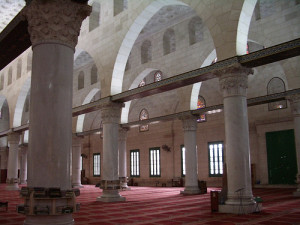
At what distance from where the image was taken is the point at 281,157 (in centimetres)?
1892

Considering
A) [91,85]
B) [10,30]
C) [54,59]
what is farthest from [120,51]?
[91,85]

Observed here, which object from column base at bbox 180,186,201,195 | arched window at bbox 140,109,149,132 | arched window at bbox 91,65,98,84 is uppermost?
arched window at bbox 91,65,98,84

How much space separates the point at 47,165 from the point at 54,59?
1792 millimetres

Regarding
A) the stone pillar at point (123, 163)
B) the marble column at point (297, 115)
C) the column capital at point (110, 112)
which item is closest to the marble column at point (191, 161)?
the column capital at point (110, 112)

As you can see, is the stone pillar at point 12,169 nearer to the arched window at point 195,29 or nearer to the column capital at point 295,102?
the arched window at point 195,29

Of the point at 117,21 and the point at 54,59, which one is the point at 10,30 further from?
the point at 117,21

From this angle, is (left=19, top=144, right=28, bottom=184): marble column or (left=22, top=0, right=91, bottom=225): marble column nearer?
(left=22, top=0, right=91, bottom=225): marble column

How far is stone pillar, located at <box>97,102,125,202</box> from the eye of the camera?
13.1m

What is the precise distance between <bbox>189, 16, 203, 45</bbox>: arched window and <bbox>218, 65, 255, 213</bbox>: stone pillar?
8559 millimetres

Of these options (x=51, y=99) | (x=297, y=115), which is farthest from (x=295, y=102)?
(x=51, y=99)

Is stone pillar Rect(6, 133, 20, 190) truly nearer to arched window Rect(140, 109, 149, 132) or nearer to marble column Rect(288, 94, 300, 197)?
arched window Rect(140, 109, 149, 132)

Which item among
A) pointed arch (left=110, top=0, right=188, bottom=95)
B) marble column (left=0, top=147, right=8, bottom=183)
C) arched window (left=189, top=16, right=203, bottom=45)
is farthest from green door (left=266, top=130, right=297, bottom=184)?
marble column (left=0, top=147, right=8, bottom=183)

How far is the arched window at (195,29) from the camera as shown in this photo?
A: 17.8 m

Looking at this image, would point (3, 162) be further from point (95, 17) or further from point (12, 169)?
point (95, 17)
